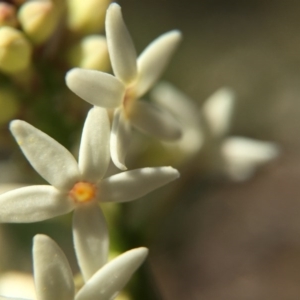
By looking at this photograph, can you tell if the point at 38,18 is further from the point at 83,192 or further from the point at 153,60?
the point at 83,192

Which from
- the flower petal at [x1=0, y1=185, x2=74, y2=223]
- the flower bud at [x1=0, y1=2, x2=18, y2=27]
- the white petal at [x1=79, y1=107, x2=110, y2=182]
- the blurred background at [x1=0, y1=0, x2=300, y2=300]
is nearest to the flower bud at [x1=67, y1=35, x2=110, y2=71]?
the flower bud at [x1=0, y1=2, x2=18, y2=27]

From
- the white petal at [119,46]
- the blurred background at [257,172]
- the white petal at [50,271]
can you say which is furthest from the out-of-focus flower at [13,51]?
the blurred background at [257,172]

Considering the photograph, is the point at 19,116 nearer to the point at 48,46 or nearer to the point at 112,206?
the point at 48,46

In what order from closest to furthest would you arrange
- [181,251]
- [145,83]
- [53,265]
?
[53,265], [145,83], [181,251]

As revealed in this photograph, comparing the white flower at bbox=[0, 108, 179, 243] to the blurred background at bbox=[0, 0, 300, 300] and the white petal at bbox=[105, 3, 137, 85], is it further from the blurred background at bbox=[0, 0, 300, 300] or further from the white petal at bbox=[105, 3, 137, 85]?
the blurred background at bbox=[0, 0, 300, 300]

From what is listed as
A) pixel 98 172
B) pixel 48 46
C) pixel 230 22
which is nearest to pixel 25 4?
pixel 48 46

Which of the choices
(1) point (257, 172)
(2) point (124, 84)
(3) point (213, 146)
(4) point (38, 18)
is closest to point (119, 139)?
(2) point (124, 84)
